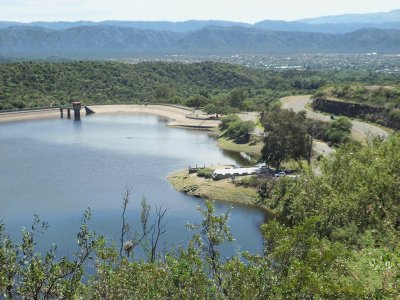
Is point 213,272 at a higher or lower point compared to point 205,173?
higher

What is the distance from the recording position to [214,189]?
2849 inches

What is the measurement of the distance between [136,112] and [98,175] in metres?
74.6

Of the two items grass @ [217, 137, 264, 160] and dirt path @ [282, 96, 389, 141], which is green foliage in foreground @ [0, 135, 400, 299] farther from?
grass @ [217, 137, 264, 160]

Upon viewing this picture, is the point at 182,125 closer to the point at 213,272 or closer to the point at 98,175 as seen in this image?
the point at 98,175

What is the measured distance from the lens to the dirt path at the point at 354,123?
9644cm

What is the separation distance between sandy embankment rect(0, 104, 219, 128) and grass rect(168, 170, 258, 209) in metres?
53.3

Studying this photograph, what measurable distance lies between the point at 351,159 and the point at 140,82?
493ft

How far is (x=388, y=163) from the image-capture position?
42.3 metres

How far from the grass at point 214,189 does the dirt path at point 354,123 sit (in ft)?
Answer: 73.8

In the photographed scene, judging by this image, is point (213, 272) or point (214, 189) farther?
point (214, 189)

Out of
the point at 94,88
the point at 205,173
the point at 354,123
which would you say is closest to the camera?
the point at 205,173

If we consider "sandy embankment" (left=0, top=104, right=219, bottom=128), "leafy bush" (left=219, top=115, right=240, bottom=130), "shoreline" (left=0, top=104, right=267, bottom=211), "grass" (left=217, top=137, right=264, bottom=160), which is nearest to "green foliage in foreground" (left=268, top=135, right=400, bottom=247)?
"shoreline" (left=0, top=104, right=267, bottom=211)

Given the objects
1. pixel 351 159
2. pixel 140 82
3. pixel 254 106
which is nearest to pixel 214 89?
pixel 140 82

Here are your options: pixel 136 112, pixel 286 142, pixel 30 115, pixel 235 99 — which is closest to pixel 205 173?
pixel 286 142
